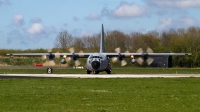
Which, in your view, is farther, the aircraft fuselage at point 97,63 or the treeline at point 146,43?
the treeline at point 146,43

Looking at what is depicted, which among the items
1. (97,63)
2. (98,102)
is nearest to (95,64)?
(97,63)

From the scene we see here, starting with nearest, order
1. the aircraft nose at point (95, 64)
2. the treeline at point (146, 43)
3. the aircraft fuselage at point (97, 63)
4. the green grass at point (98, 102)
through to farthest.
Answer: the green grass at point (98, 102) → the aircraft nose at point (95, 64) → the aircraft fuselage at point (97, 63) → the treeline at point (146, 43)

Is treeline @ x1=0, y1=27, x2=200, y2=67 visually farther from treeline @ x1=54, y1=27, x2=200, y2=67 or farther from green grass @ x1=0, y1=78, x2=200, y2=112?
green grass @ x1=0, y1=78, x2=200, y2=112

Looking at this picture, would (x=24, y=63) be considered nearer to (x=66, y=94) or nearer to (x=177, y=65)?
(x=177, y=65)

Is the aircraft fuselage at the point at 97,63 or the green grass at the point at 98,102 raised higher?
the aircraft fuselage at the point at 97,63

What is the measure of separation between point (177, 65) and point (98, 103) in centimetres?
7130

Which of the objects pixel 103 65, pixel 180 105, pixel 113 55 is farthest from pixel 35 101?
pixel 113 55

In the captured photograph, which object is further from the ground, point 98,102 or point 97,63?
point 97,63

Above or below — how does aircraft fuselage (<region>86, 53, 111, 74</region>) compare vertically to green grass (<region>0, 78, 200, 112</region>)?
above

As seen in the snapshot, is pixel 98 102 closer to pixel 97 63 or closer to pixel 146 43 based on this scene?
pixel 97 63

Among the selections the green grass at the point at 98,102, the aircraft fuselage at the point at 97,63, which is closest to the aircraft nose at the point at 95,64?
the aircraft fuselage at the point at 97,63

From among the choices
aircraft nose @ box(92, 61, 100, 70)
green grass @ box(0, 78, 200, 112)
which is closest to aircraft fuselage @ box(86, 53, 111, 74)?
aircraft nose @ box(92, 61, 100, 70)

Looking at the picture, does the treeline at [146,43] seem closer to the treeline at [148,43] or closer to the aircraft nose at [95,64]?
the treeline at [148,43]

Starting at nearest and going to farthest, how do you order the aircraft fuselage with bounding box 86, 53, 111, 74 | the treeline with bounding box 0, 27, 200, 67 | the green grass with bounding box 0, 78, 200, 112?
the green grass with bounding box 0, 78, 200, 112
the aircraft fuselage with bounding box 86, 53, 111, 74
the treeline with bounding box 0, 27, 200, 67
